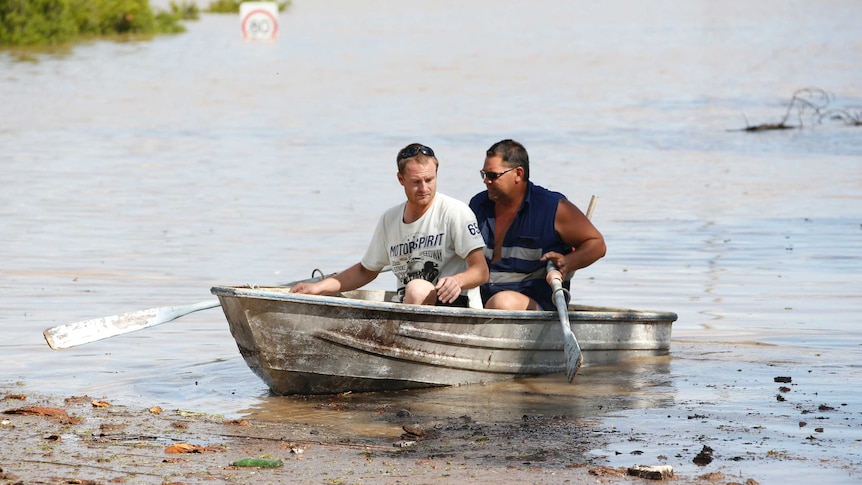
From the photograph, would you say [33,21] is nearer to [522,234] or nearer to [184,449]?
[522,234]

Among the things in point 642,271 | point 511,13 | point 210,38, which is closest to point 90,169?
point 642,271

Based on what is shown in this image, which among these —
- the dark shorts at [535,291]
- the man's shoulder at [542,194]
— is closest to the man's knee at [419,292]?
the dark shorts at [535,291]

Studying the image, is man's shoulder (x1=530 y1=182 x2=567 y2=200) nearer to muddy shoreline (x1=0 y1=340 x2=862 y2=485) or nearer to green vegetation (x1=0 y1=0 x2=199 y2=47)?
muddy shoreline (x1=0 y1=340 x2=862 y2=485)

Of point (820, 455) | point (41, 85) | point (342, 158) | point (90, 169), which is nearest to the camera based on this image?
point (820, 455)

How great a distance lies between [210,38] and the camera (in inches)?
1901

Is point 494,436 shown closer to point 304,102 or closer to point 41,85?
point 304,102

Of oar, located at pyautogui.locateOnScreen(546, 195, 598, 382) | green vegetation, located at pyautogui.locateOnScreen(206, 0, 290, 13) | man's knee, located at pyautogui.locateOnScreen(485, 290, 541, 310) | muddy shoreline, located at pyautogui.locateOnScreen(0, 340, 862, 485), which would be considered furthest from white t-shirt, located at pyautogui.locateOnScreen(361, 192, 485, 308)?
green vegetation, located at pyautogui.locateOnScreen(206, 0, 290, 13)

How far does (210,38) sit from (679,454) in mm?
43614

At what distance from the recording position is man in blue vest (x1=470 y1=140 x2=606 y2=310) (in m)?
7.87

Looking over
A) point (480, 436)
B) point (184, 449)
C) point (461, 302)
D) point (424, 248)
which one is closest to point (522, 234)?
point (461, 302)

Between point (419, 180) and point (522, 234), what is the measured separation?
0.83 m

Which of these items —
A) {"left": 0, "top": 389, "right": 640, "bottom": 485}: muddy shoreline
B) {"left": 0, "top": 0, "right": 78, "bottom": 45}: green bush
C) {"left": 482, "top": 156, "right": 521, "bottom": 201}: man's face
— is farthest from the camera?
{"left": 0, "top": 0, "right": 78, "bottom": 45}: green bush

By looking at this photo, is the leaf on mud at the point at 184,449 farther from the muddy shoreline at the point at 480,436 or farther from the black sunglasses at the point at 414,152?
the black sunglasses at the point at 414,152

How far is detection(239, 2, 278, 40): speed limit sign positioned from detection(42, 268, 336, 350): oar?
4055 cm
